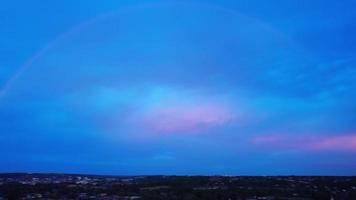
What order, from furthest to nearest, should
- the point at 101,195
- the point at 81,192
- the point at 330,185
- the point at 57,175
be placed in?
the point at 57,175 → the point at 330,185 → the point at 81,192 → the point at 101,195

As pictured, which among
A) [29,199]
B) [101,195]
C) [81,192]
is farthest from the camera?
[81,192]

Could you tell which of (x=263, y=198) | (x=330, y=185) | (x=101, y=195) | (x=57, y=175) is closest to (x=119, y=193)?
(x=101, y=195)

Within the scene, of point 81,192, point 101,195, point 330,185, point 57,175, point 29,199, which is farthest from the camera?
point 57,175

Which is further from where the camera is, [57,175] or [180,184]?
[57,175]

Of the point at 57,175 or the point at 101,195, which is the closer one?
the point at 101,195

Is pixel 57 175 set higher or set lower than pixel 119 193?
higher

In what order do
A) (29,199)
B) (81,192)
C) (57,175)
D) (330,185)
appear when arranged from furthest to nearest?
(57,175)
(330,185)
(81,192)
(29,199)

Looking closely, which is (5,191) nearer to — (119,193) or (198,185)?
(119,193)

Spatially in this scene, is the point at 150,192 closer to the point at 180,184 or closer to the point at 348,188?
the point at 180,184

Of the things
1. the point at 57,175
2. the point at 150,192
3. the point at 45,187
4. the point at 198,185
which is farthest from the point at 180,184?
the point at 57,175
